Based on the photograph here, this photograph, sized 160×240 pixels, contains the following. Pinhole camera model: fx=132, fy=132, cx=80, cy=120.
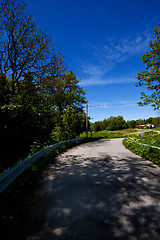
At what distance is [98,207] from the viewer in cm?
291

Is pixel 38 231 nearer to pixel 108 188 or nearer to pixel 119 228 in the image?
pixel 119 228

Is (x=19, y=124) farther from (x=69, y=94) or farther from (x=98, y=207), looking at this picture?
(x=69, y=94)

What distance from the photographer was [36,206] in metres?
3.01

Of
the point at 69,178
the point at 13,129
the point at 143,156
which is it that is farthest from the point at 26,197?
the point at 143,156

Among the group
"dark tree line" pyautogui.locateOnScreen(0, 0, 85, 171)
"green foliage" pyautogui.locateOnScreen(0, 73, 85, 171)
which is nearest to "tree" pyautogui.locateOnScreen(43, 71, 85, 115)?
"dark tree line" pyautogui.locateOnScreen(0, 0, 85, 171)

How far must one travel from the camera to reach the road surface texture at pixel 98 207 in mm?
2203

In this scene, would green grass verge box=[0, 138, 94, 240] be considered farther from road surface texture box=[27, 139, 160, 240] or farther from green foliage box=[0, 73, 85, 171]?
green foliage box=[0, 73, 85, 171]

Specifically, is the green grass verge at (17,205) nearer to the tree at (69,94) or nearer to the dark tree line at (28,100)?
the dark tree line at (28,100)

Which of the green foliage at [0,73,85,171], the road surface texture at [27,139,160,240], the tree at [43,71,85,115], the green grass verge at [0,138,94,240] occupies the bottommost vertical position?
the road surface texture at [27,139,160,240]

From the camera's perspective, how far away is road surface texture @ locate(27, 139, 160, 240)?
2203mm

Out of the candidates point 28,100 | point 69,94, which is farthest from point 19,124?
point 69,94

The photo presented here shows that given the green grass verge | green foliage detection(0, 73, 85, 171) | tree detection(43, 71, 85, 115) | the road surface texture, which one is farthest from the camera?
tree detection(43, 71, 85, 115)

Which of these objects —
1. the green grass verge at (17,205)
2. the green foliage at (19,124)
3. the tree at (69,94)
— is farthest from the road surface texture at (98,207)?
the tree at (69,94)

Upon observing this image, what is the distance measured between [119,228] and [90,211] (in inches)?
26.6
